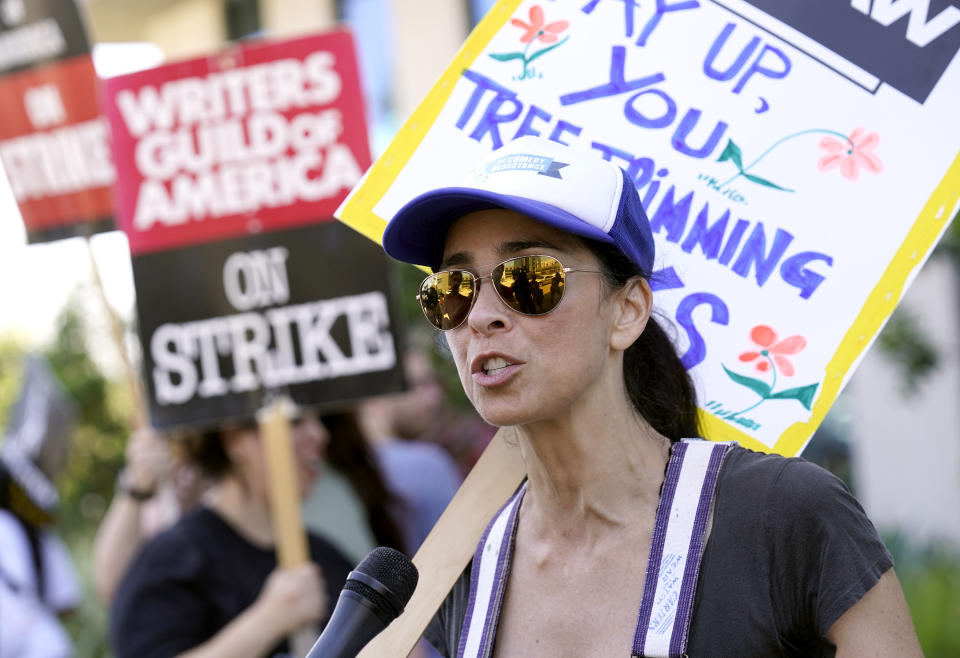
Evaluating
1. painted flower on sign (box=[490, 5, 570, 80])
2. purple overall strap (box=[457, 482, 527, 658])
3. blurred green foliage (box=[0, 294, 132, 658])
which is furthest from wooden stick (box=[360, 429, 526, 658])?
blurred green foliage (box=[0, 294, 132, 658])

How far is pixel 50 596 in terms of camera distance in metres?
5.04

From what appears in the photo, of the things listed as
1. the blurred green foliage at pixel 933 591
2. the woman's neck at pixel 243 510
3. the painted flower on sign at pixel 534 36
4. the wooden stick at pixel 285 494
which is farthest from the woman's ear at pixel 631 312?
the blurred green foliage at pixel 933 591

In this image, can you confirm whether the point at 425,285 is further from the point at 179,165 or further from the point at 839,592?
the point at 179,165

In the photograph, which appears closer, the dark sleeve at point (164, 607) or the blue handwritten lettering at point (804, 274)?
the blue handwritten lettering at point (804, 274)

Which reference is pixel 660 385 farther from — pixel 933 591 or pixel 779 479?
pixel 933 591

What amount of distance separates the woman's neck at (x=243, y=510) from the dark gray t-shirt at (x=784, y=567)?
2.15m

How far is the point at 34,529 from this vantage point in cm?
520

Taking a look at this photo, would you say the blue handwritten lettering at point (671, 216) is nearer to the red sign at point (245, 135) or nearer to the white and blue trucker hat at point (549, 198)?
the white and blue trucker hat at point (549, 198)

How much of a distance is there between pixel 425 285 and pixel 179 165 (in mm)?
2004

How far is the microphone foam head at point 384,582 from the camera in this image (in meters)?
1.79

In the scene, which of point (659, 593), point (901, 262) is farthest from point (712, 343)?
point (659, 593)

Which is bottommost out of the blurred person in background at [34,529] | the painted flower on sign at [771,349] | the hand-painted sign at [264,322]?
the blurred person in background at [34,529]

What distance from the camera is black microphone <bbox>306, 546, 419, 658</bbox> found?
1.73m

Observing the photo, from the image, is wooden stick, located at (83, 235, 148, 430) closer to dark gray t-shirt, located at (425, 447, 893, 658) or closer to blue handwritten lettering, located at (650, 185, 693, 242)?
blue handwritten lettering, located at (650, 185, 693, 242)
